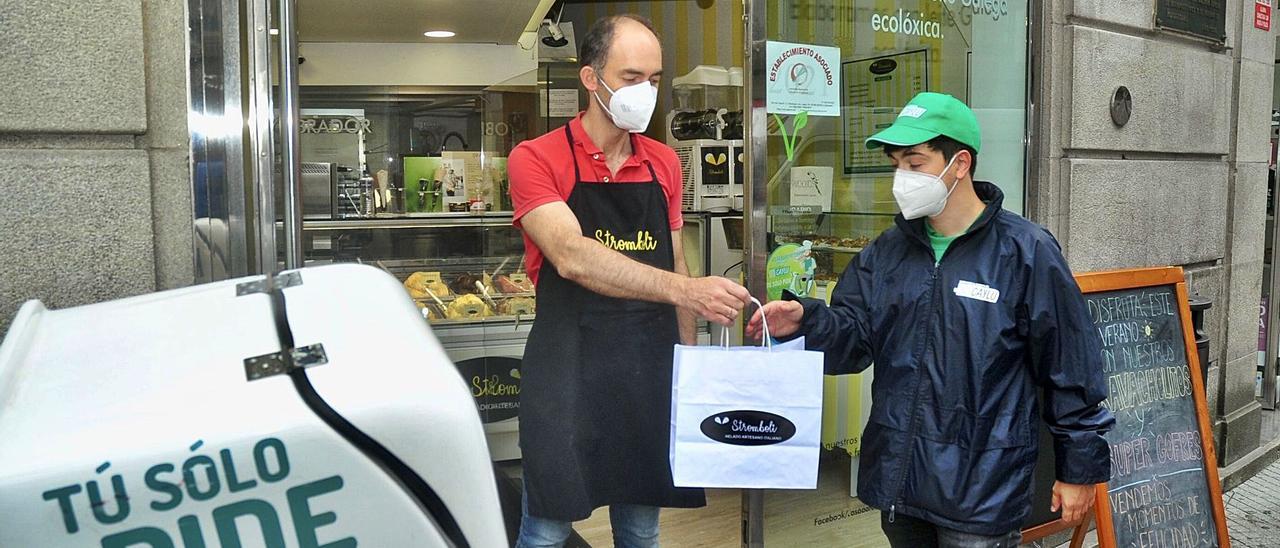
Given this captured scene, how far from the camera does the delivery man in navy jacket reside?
8.72ft

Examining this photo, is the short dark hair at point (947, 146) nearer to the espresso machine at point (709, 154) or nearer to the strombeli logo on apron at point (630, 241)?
the strombeli logo on apron at point (630, 241)

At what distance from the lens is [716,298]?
8.95ft

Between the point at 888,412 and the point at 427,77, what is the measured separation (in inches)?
316

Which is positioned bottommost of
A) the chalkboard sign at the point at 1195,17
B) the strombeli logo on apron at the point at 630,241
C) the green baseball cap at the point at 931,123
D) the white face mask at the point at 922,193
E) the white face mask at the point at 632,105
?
the strombeli logo on apron at the point at 630,241

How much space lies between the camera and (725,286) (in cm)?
273

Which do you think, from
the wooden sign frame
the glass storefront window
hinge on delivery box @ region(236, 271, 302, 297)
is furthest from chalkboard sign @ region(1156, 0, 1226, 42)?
hinge on delivery box @ region(236, 271, 302, 297)

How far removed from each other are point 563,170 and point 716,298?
0.65 m

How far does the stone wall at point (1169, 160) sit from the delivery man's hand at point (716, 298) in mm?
2585

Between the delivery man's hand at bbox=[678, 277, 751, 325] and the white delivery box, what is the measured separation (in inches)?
54.0

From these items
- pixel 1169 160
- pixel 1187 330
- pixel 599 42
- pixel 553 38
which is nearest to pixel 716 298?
pixel 599 42

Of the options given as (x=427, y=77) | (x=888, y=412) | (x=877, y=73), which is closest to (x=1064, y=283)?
(x=888, y=412)

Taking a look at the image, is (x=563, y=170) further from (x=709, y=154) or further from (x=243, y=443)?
(x=709, y=154)

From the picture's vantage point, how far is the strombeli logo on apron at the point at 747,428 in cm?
266

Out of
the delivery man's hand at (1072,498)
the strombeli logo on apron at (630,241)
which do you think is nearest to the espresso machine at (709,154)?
the strombeli logo on apron at (630,241)
